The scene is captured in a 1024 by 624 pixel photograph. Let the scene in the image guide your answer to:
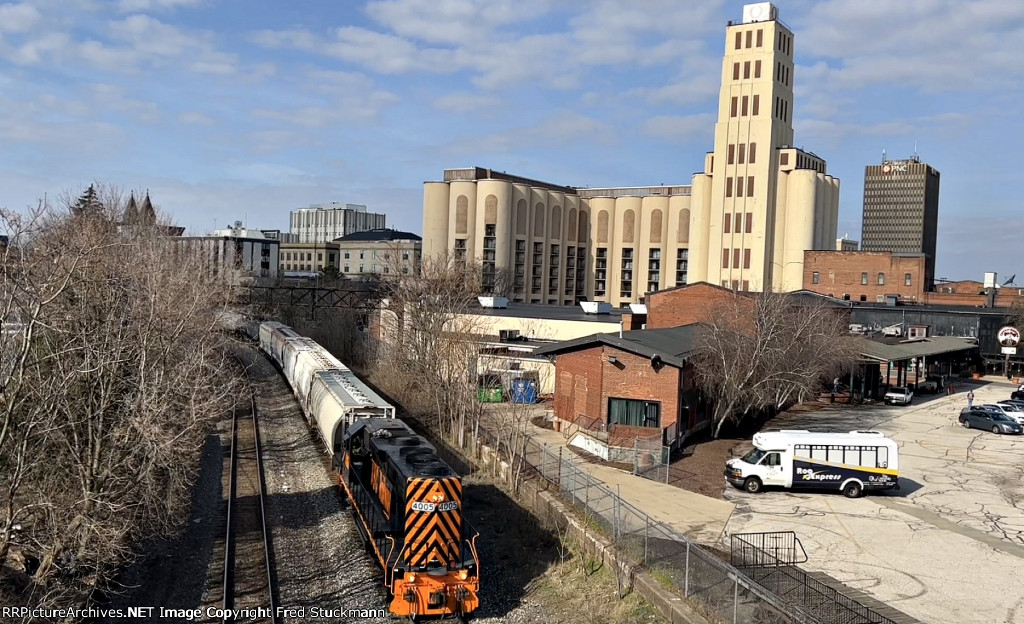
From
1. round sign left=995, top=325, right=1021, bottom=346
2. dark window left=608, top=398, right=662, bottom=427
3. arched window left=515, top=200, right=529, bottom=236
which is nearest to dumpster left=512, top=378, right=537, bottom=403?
dark window left=608, top=398, right=662, bottom=427

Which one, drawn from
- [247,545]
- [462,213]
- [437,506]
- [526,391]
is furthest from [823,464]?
[462,213]

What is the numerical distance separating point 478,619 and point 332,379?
642 inches

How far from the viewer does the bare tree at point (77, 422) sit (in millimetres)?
13555

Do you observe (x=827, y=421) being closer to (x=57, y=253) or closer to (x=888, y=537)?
(x=888, y=537)

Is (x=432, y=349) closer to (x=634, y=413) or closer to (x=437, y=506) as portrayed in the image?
(x=634, y=413)

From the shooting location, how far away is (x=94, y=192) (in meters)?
61.0

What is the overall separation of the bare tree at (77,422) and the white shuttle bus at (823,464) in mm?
18510

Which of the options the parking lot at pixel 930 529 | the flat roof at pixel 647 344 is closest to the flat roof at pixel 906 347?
the parking lot at pixel 930 529

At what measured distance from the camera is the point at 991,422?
43.1m

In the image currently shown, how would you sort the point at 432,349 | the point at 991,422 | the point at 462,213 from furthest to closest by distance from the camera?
the point at 462,213 → the point at 991,422 → the point at 432,349

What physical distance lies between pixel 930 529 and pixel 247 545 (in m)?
19.6

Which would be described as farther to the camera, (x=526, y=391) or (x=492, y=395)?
(x=492, y=395)

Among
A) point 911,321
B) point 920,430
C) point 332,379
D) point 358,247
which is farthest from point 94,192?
point 358,247

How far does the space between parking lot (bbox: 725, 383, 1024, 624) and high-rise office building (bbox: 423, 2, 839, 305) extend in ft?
180
